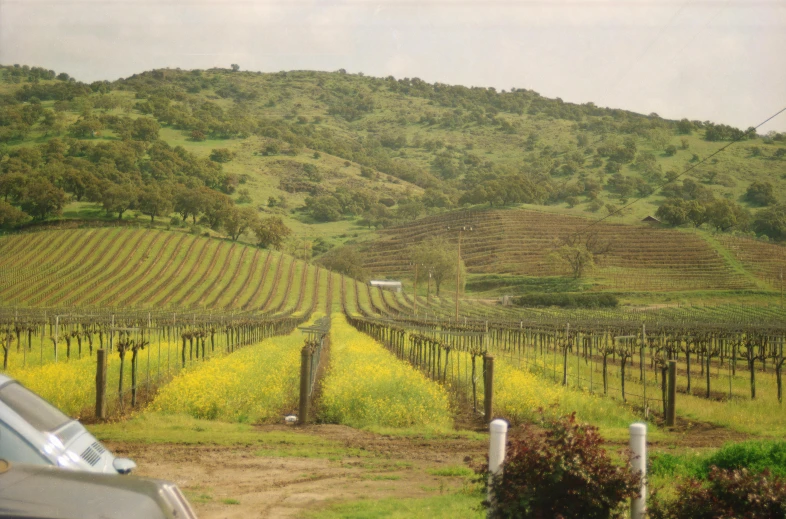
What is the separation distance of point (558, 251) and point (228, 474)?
341ft

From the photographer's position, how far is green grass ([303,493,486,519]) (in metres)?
8.29

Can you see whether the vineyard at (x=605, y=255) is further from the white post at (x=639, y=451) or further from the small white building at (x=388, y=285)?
the white post at (x=639, y=451)

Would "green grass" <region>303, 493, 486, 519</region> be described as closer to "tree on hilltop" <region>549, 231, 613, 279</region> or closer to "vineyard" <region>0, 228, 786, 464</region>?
"vineyard" <region>0, 228, 786, 464</region>

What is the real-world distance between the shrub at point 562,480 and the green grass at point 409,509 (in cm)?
200

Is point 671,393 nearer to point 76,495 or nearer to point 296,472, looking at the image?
point 296,472

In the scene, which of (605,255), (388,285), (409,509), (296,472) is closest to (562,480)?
(409,509)

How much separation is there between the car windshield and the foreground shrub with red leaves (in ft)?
16.5

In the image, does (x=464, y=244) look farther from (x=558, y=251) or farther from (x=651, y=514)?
(x=651, y=514)

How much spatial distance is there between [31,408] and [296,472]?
5863mm

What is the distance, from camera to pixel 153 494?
4.07 m

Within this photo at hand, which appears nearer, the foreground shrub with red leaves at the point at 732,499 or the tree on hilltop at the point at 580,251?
the foreground shrub with red leaves at the point at 732,499

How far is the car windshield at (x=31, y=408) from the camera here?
18.1 ft

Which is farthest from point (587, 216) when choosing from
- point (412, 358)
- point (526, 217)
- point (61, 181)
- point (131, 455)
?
point (131, 455)

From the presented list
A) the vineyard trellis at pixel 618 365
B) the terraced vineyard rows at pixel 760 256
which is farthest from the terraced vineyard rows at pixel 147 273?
the terraced vineyard rows at pixel 760 256
